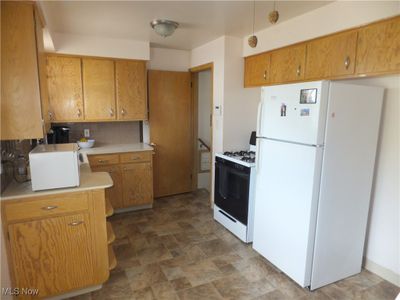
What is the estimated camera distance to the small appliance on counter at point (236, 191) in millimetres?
2834

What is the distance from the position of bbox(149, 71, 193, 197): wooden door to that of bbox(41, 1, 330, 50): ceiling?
0.80 m

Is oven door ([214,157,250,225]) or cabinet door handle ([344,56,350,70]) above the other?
cabinet door handle ([344,56,350,70])

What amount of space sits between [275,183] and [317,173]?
46cm

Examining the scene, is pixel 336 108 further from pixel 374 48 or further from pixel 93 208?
pixel 93 208

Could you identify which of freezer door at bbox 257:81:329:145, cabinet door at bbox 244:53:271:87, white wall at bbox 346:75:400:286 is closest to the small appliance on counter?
freezer door at bbox 257:81:329:145

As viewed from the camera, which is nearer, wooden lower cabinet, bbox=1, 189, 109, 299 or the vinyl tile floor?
wooden lower cabinet, bbox=1, 189, 109, 299

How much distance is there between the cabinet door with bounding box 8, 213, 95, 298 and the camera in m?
1.87

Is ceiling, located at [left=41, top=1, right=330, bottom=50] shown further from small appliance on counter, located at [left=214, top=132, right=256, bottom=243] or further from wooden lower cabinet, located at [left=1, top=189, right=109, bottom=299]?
wooden lower cabinet, located at [left=1, top=189, right=109, bottom=299]

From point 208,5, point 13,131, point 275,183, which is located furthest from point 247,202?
point 13,131

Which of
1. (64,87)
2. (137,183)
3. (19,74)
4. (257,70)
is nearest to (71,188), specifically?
(19,74)

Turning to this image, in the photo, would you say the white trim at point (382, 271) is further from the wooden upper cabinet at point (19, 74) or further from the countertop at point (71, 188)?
the wooden upper cabinet at point (19, 74)

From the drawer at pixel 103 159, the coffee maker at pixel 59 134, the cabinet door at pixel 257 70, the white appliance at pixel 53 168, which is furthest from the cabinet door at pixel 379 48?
the coffee maker at pixel 59 134

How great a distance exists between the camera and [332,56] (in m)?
2.33

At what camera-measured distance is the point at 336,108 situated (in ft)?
6.50
